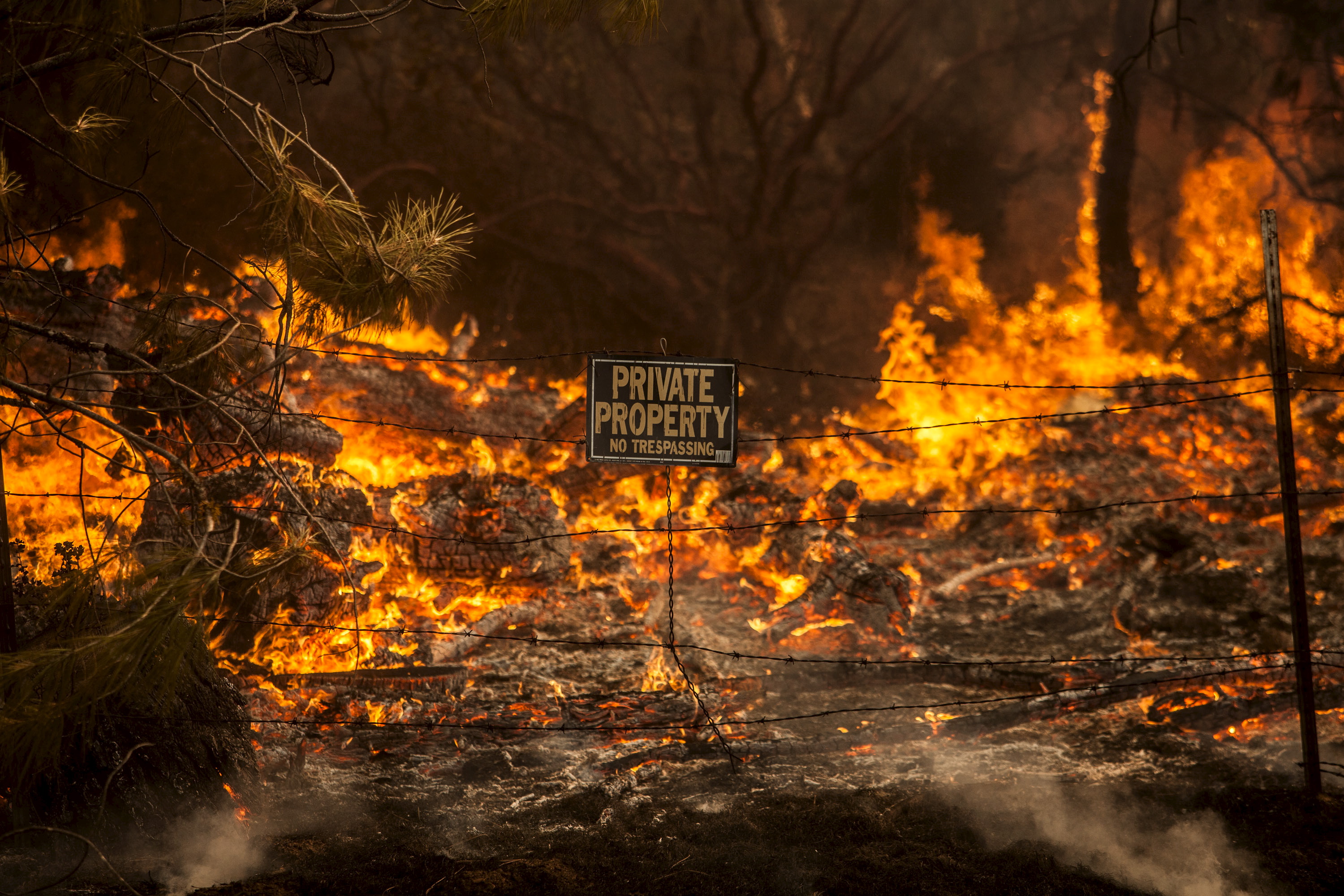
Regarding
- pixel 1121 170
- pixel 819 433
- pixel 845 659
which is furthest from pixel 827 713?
pixel 1121 170

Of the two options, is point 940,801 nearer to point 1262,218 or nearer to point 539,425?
point 1262,218

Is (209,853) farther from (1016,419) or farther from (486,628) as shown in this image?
(1016,419)

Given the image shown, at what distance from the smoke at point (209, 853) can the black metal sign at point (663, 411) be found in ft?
7.70

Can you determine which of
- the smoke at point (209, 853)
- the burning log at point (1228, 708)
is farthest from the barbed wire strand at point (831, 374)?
the smoke at point (209, 853)

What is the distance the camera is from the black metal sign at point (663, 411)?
4426 mm

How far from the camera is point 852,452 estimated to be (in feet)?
27.8

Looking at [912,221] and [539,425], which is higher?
[912,221]

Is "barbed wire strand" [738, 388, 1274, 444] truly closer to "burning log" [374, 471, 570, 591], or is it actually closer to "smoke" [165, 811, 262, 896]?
"burning log" [374, 471, 570, 591]

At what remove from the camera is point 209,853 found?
148 inches

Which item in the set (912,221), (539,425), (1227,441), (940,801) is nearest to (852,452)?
(912,221)

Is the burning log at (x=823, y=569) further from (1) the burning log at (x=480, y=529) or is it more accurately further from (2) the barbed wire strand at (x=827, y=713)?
(1) the burning log at (x=480, y=529)

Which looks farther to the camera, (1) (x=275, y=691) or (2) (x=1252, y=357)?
(2) (x=1252, y=357)

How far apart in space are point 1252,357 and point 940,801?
657 centimetres

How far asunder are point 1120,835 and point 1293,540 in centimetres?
162
